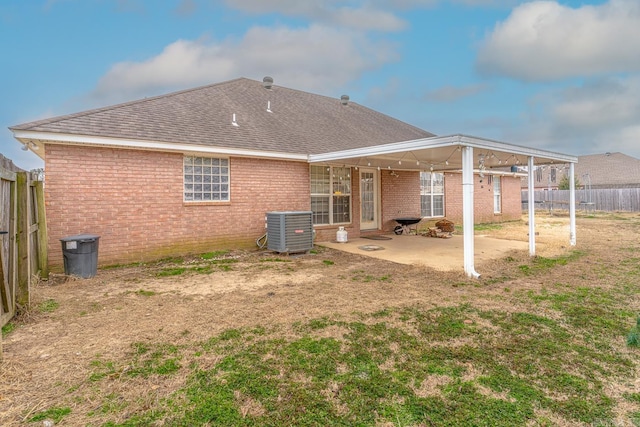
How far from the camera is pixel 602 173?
131ft

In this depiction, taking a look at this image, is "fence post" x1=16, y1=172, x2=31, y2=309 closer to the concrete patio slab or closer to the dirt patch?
the dirt patch

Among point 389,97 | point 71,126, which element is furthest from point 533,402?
point 389,97

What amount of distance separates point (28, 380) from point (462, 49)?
20601mm

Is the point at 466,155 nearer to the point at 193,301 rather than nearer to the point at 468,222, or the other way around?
the point at 468,222

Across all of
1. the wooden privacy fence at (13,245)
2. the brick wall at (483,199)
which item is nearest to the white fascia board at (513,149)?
the brick wall at (483,199)

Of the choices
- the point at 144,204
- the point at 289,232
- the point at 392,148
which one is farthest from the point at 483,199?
the point at 144,204

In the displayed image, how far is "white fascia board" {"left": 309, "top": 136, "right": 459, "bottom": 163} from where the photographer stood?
6.67 m

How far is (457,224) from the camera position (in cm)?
1711

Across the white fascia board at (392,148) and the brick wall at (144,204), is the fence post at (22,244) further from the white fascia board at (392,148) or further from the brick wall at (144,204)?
the white fascia board at (392,148)

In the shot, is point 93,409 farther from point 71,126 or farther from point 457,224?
point 457,224

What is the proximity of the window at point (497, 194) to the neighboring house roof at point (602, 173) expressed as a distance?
821 inches

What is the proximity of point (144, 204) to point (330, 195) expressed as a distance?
6.06m

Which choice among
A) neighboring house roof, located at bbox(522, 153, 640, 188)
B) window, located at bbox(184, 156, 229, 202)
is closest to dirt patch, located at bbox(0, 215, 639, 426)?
window, located at bbox(184, 156, 229, 202)

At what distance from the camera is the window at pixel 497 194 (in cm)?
1961
